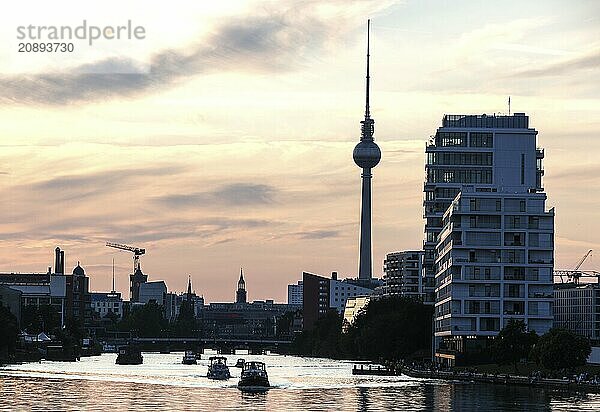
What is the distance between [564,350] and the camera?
7446 inches

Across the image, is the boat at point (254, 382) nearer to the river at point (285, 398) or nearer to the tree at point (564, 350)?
the river at point (285, 398)

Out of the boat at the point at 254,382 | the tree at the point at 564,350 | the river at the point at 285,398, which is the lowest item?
the river at the point at 285,398

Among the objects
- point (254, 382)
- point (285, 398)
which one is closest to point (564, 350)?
point (254, 382)

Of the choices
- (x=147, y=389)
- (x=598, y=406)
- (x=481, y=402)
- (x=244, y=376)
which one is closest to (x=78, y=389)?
(x=147, y=389)

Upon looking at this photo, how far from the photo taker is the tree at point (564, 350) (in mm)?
188625

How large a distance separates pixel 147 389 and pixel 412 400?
1618 inches

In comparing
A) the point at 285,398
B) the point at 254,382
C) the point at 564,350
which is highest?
the point at 564,350

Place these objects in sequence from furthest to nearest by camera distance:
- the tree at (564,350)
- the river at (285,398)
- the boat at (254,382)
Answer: the boat at (254,382) < the tree at (564,350) < the river at (285,398)

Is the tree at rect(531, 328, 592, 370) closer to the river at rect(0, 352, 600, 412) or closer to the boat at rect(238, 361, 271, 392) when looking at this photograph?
the river at rect(0, 352, 600, 412)

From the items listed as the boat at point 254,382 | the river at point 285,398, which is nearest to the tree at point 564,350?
the river at point 285,398

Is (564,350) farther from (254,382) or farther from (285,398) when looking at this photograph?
(285,398)

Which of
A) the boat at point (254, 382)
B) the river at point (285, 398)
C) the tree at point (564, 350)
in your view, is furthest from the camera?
the boat at point (254, 382)

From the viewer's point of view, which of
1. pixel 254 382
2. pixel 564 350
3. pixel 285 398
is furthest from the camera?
pixel 254 382

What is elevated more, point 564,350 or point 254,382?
point 564,350
